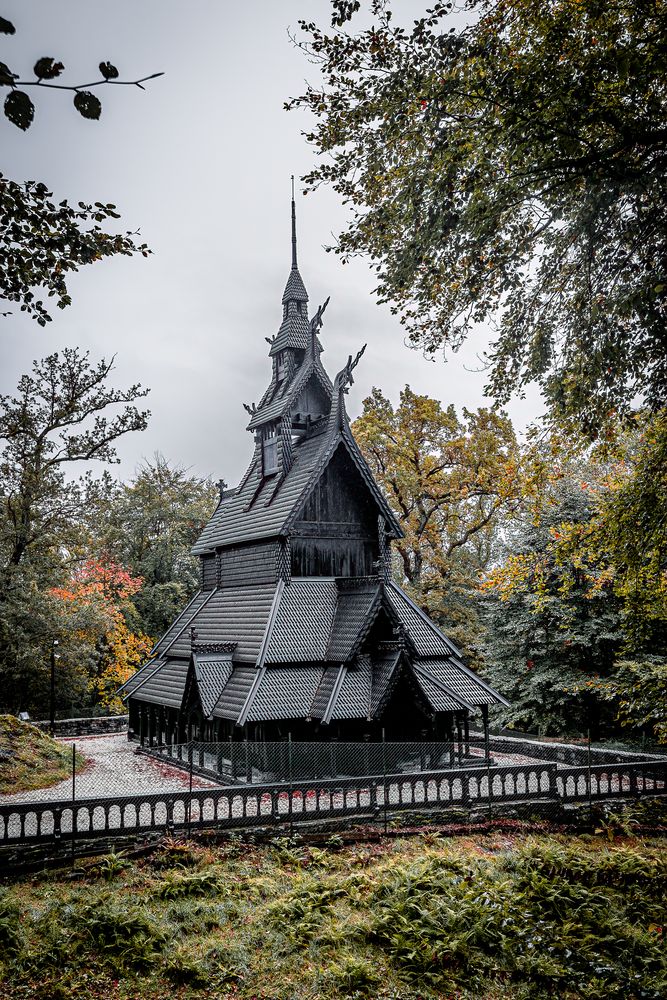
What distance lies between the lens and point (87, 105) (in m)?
3.45

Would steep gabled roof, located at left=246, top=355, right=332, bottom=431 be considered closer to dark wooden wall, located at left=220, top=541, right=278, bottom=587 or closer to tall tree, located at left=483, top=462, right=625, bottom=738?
dark wooden wall, located at left=220, top=541, right=278, bottom=587

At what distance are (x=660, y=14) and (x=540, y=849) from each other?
1226 cm

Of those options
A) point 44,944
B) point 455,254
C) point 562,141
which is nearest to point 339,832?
point 44,944

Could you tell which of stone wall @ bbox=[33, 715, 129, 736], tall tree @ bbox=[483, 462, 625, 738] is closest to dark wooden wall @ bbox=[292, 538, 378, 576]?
tall tree @ bbox=[483, 462, 625, 738]

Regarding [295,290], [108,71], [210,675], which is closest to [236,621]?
[210,675]

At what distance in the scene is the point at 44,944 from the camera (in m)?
9.53

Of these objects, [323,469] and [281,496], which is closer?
[323,469]

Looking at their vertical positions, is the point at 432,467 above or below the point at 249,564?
above

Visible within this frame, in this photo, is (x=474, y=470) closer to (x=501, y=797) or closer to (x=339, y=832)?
(x=501, y=797)

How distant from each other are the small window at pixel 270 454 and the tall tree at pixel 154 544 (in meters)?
15.5

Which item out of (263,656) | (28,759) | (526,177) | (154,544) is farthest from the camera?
(154,544)

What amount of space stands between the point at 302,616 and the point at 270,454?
6754mm

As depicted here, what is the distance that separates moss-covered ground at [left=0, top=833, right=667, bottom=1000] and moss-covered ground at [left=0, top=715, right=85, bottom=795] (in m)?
7.21

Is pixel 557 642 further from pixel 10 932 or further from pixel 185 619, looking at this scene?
pixel 10 932
